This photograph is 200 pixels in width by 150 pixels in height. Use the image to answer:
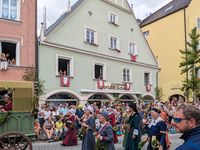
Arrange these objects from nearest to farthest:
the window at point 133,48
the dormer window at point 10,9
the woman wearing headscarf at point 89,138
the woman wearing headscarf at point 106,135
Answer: the woman wearing headscarf at point 106,135 → the woman wearing headscarf at point 89,138 → the dormer window at point 10,9 → the window at point 133,48

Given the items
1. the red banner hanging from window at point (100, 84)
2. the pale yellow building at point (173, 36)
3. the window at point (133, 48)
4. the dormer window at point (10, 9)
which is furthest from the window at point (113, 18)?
the pale yellow building at point (173, 36)

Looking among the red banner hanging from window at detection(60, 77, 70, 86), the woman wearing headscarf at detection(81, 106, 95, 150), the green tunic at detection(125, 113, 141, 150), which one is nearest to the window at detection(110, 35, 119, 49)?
the red banner hanging from window at detection(60, 77, 70, 86)

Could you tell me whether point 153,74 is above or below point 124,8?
below

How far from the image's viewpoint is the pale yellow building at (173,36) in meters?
27.5

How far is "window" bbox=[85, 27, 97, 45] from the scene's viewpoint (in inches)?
766

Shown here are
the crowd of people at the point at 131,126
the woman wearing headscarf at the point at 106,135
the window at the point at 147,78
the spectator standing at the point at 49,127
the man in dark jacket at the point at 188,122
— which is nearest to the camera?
the man in dark jacket at the point at 188,122

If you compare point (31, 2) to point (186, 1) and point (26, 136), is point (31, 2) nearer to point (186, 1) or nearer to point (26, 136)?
point (26, 136)

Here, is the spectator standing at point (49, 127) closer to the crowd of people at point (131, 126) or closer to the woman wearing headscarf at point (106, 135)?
the crowd of people at point (131, 126)

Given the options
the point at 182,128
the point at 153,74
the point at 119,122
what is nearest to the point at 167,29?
the point at 153,74

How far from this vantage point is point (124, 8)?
23406 millimetres

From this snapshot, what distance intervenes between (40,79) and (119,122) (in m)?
6.40

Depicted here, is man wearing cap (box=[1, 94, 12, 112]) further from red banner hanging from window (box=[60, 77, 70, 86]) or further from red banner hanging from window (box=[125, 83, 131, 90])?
red banner hanging from window (box=[125, 83, 131, 90])

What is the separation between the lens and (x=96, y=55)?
1970cm

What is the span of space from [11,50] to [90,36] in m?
7.08
